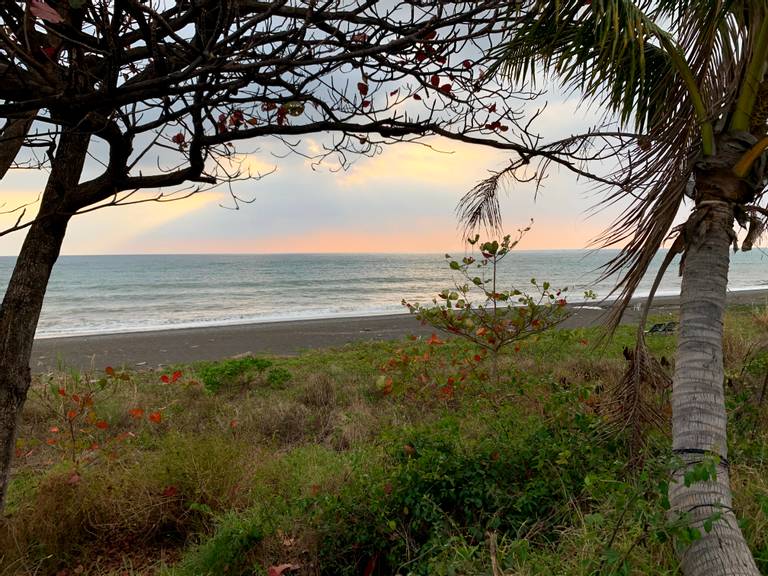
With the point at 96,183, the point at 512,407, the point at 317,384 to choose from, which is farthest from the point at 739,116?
the point at 317,384

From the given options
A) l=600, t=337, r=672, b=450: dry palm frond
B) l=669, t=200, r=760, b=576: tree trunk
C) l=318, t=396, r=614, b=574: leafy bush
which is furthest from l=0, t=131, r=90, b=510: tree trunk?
l=600, t=337, r=672, b=450: dry palm frond

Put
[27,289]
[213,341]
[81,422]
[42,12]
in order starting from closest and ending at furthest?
[42,12], [27,289], [81,422], [213,341]

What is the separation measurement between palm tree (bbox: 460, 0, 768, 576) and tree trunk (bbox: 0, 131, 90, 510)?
2818 millimetres

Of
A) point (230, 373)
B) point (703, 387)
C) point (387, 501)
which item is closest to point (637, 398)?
point (703, 387)

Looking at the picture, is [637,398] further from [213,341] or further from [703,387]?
[213,341]

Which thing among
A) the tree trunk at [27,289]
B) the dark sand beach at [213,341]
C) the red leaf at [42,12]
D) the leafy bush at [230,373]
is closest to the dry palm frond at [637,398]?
the red leaf at [42,12]

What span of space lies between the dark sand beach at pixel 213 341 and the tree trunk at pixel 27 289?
933 centimetres

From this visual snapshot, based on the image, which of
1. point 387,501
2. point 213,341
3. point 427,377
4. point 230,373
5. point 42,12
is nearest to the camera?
point 42,12

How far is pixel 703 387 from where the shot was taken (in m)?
2.67

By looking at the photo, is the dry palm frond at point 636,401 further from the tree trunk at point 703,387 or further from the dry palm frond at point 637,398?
the tree trunk at point 703,387

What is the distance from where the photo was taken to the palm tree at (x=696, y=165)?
2621mm

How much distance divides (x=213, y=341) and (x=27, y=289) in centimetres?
1378

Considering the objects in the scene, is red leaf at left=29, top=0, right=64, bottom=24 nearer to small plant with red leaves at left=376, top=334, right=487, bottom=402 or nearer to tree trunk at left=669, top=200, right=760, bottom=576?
tree trunk at left=669, top=200, right=760, bottom=576

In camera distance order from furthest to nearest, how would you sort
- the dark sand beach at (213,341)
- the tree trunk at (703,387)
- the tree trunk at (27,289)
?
the dark sand beach at (213,341) < the tree trunk at (27,289) < the tree trunk at (703,387)
